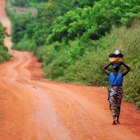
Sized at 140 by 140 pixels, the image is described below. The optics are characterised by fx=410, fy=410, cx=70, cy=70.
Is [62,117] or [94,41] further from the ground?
[62,117]

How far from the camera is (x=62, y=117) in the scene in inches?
518

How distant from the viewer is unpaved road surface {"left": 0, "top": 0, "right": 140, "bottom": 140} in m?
10.8

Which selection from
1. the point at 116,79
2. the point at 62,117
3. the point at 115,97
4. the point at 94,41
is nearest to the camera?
the point at 116,79

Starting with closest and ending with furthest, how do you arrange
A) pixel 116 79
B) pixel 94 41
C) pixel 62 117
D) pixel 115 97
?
pixel 116 79, pixel 115 97, pixel 62 117, pixel 94 41

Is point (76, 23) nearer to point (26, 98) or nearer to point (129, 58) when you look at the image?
point (129, 58)

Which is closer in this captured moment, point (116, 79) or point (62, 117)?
point (116, 79)

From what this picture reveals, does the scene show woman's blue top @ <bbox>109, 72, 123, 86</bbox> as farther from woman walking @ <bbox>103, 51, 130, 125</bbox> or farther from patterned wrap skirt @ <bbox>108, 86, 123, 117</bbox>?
patterned wrap skirt @ <bbox>108, 86, 123, 117</bbox>

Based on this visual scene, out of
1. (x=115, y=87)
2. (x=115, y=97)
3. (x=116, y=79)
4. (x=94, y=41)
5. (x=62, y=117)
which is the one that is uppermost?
(x=116, y=79)

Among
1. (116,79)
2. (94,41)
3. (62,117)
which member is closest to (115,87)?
(116,79)

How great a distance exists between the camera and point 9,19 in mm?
94688

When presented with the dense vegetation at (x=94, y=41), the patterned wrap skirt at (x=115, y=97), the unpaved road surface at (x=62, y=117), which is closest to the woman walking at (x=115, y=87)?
the patterned wrap skirt at (x=115, y=97)

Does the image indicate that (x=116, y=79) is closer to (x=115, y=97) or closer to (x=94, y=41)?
(x=115, y=97)

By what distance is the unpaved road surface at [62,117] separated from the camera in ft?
35.3

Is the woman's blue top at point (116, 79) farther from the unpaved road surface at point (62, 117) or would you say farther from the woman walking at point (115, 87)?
the unpaved road surface at point (62, 117)
